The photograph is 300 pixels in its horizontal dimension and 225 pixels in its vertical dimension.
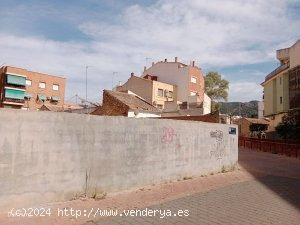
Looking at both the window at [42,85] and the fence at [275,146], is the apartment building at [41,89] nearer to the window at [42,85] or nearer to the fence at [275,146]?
the window at [42,85]

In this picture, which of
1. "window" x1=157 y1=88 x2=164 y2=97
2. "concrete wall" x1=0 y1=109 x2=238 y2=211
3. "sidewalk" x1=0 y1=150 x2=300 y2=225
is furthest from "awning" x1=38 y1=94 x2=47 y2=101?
"concrete wall" x1=0 y1=109 x2=238 y2=211

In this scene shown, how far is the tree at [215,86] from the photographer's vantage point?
6894cm

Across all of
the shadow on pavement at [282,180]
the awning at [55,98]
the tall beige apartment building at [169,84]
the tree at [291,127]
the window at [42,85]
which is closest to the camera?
the shadow on pavement at [282,180]

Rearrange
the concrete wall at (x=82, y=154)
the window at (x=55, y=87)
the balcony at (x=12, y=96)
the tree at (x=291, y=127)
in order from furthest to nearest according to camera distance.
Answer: the window at (x=55, y=87), the tree at (x=291, y=127), the balcony at (x=12, y=96), the concrete wall at (x=82, y=154)

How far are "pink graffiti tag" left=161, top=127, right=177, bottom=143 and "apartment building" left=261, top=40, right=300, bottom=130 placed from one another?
29.0m

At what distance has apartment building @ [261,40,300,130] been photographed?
128 ft

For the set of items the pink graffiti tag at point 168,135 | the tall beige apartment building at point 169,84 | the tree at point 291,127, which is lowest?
the pink graffiti tag at point 168,135

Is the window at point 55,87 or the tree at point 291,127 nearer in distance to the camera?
the tree at point 291,127

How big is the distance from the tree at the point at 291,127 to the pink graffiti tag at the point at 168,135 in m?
25.2

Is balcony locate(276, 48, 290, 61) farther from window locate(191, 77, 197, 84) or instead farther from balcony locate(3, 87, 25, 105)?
balcony locate(3, 87, 25, 105)

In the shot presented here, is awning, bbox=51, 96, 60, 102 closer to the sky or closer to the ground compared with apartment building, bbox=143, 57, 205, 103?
closer to the ground

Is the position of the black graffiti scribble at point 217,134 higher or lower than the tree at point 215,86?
lower

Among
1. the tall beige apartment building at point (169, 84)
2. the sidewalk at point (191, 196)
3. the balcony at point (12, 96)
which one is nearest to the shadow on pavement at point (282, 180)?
the sidewalk at point (191, 196)

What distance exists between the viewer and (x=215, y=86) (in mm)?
69875
